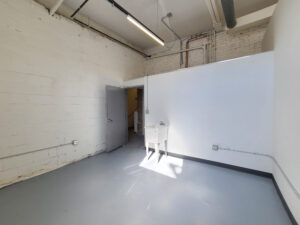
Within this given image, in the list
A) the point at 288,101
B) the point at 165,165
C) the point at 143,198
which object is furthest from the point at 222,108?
the point at 143,198

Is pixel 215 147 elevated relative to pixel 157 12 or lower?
lower

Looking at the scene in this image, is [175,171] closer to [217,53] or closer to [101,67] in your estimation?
[101,67]

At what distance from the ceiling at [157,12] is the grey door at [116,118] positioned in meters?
1.87

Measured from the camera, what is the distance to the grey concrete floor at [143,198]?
1.51 metres

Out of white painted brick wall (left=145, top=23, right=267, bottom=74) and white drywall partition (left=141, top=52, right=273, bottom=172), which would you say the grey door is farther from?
white painted brick wall (left=145, top=23, right=267, bottom=74)

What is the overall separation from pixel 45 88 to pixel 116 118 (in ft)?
6.24

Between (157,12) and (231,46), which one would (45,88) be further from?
(231,46)

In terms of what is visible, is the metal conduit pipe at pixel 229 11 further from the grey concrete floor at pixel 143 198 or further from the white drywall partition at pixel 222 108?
the grey concrete floor at pixel 143 198

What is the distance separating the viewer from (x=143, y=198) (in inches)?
72.9

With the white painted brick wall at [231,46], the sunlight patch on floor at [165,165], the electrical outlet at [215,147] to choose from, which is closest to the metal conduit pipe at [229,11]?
the white painted brick wall at [231,46]

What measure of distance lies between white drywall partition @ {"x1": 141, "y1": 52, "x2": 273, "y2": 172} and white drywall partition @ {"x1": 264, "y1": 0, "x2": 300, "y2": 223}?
24cm

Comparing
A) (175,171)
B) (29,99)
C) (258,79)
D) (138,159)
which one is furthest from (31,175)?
(258,79)

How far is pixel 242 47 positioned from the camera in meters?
3.59

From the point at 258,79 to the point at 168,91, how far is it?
1883 millimetres
